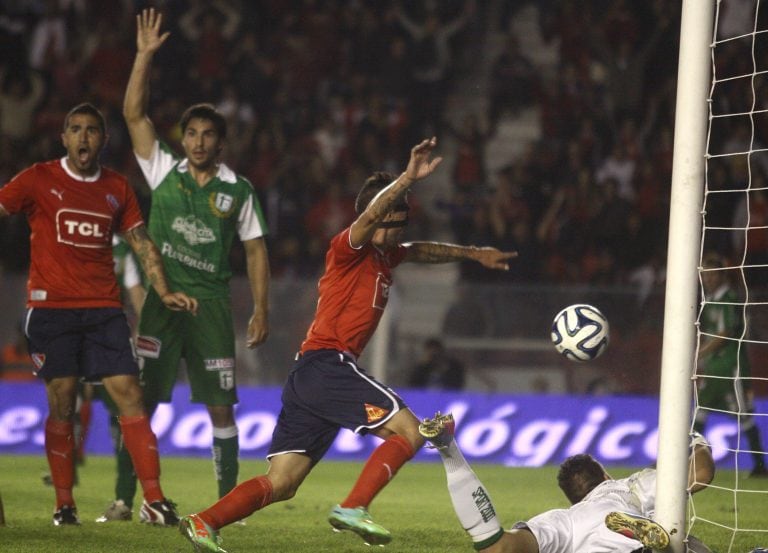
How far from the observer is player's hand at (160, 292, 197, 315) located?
22.7ft

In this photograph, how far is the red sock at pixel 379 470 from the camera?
5645 millimetres

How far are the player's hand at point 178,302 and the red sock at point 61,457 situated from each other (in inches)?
35.6

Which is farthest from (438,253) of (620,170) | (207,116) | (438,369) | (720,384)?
(620,170)

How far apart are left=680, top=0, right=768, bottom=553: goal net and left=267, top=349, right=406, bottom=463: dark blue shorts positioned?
2092 millimetres

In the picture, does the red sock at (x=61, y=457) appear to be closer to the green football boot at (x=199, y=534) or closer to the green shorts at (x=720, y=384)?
the green football boot at (x=199, y=534)

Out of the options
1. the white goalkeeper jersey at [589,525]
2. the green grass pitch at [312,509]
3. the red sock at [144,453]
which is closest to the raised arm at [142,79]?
the red sock at [144,453]

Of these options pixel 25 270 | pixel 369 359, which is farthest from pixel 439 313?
pixel 25 270

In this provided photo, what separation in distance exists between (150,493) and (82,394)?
3.24 m

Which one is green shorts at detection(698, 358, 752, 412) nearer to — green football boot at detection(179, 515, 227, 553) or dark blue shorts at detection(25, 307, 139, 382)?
dark blue shorts at detection(25, 307, 139, 382)

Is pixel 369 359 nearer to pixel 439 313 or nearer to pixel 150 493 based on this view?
pixel 439 313

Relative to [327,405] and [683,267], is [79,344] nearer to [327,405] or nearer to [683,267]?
[327,405]

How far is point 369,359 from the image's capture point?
1272 cm

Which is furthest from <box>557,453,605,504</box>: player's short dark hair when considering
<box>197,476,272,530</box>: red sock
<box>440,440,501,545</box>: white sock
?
<box>197,476,272,530</box>: red sock

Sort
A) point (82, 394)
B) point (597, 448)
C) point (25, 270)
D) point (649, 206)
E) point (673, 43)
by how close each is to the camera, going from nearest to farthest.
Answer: point (82, 394), point (597, 448), point (25, 270), point (649, 206), point (673, 43)
